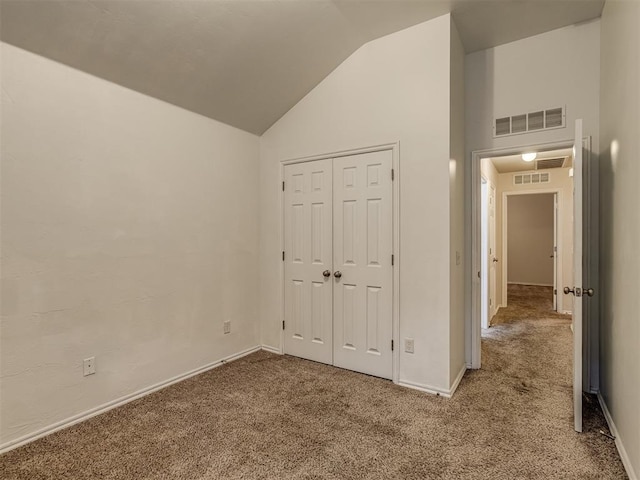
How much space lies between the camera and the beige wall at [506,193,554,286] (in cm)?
860

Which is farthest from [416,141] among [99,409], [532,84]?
[99,409]

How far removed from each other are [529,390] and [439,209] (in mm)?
1646

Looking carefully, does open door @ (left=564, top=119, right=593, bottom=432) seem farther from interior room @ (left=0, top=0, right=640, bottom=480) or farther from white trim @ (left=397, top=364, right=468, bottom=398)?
white trim @ (left=397, top=364, right=468, bottom=398)

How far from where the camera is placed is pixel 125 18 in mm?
2129

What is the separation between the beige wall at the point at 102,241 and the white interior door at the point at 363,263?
110cm

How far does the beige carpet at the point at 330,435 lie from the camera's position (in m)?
1.83

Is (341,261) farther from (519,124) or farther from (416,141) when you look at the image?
(519,124)

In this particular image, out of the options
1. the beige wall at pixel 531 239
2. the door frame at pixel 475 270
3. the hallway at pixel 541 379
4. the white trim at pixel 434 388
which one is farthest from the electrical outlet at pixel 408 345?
the beige wall at pixel 531 239

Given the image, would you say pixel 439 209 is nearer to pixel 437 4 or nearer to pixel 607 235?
pixel 607 235

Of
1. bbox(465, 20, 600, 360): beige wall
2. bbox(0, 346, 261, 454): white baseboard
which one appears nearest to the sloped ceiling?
bbox(465, 20, 600, 360): beige wall

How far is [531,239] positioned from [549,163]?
3.79 metres

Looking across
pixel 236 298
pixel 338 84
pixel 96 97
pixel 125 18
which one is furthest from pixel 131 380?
pixel 338 84

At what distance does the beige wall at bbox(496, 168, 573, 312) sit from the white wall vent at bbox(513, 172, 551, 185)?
5 cm

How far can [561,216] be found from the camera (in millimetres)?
5855
